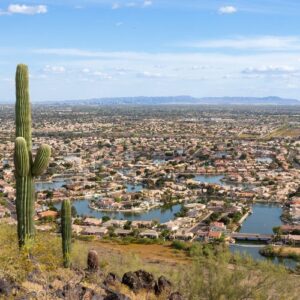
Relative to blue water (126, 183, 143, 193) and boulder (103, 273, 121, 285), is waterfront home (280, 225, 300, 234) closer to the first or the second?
blue water (126, 183, 143, 193)

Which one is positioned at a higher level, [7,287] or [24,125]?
[24,125]

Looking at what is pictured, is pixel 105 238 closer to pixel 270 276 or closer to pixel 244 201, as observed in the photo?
pixel 244 201

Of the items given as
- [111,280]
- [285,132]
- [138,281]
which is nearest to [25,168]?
[111,280]

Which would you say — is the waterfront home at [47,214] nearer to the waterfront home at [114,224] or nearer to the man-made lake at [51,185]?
the waterfront home at [114,224]

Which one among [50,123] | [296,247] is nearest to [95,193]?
[296,247]

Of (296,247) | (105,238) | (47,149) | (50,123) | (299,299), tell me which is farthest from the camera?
(50,123)

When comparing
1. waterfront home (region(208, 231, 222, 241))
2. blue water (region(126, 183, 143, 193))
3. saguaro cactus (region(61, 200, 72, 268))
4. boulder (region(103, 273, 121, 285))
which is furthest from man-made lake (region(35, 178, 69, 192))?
boulder (region(103, 273, 121, 285))

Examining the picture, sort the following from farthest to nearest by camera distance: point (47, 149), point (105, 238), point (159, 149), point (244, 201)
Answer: point (159, 149), point (244, 201), point (105, 238), point (47, 149)
